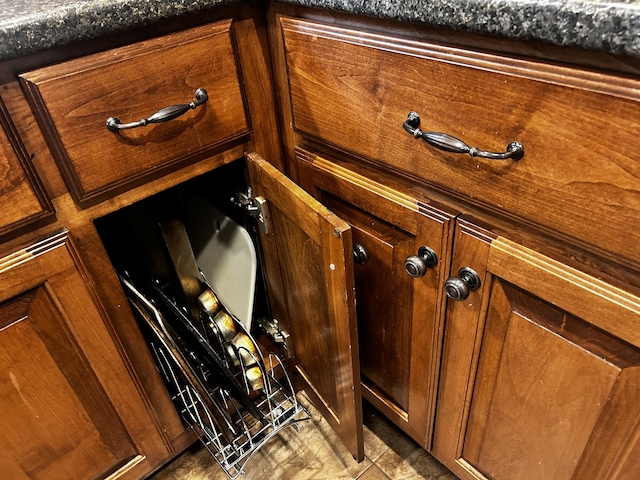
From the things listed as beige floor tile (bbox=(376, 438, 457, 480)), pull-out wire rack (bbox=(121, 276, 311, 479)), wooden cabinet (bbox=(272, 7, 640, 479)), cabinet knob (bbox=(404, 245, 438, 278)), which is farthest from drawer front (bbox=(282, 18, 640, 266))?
beige floor tile (bbox=(376, 438, 457, 480))

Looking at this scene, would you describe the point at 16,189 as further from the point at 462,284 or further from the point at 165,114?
the point at 462,284

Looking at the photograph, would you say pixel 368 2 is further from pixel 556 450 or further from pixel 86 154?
pixel 556 450

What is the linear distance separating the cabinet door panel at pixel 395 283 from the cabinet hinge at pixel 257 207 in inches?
3.1

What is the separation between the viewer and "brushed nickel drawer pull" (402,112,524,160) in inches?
20.3

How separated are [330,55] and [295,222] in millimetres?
235

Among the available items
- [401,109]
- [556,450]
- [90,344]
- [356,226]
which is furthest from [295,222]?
[556,450]

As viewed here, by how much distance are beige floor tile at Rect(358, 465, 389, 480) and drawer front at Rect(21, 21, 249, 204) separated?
73 cm

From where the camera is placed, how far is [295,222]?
740mm

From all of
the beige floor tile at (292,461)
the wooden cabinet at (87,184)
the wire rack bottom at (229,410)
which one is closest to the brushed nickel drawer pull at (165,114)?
the wooden cabinet at (87,184)

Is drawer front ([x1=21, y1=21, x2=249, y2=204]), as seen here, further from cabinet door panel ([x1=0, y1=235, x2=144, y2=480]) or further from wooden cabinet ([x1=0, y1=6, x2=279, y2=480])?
cabinet door panel ([x1=0, y1=235, x2=144, y2=480])

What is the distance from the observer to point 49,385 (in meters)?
0.75

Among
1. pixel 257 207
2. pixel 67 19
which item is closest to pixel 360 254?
pixel 257 207

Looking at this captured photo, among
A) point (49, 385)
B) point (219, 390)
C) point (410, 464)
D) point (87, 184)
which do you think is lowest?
point (410, 464)

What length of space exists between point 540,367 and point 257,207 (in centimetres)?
48
